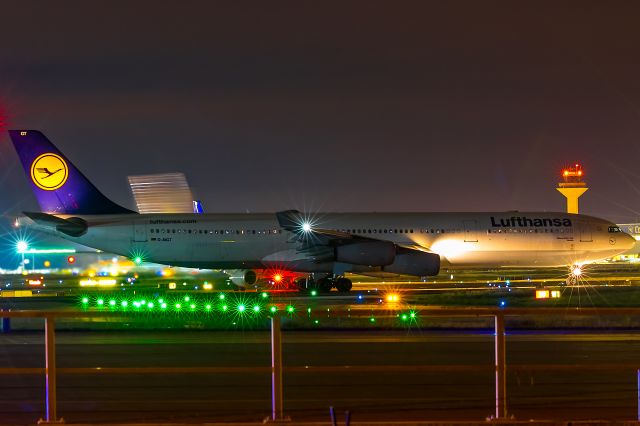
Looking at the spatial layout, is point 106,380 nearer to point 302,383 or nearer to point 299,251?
point 302,383

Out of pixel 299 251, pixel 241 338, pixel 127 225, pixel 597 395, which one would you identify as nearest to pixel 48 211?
pixel 127 225

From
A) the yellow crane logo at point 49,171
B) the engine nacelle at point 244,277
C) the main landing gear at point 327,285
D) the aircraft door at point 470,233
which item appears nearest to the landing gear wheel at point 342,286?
the main landing gear at point 327,285

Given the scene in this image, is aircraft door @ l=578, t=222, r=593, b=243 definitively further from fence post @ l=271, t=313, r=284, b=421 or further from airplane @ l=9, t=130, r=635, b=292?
fence post @ l=271, t=313, r=284, b=421

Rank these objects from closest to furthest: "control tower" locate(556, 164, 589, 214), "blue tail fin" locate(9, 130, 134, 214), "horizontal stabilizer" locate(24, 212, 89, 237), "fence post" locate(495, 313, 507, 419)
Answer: "fence post" locate(495, 313, 507, 419) < "horizontal stabilizer" locate(24, 212, 89, 237) < "blue tail fin" locate(9, 130, 134, 214) < "control tower" locate(556, 164, 589, 214)

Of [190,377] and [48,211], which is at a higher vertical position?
[48,211]

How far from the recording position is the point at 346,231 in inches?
1821

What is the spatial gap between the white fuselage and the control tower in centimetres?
8590

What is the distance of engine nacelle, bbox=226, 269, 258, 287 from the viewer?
46875 mm

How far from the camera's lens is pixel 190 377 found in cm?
1534

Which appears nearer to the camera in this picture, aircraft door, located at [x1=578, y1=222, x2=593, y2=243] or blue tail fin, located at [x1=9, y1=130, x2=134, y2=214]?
blue tail fin, located at [x1=9, y1=130, x2=134, y2=214]

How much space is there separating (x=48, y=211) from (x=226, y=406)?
36742mm

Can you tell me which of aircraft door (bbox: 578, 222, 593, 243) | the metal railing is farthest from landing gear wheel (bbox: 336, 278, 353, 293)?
the metal railing

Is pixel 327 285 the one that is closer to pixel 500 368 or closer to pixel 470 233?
pixel 470 233

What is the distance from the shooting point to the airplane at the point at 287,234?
45.0 meters
